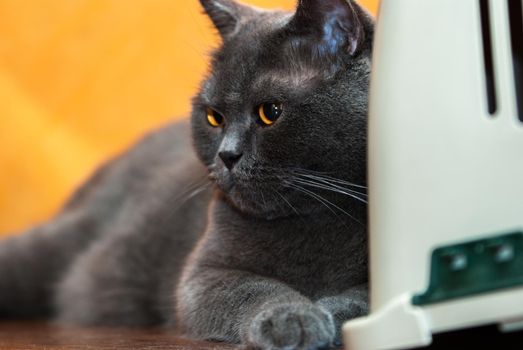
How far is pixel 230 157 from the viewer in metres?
1.33

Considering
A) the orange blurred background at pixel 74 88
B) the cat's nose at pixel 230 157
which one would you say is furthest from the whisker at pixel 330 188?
the orange blurred background at pixel 74 88

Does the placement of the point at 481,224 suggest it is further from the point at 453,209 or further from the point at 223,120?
the point at 223,120

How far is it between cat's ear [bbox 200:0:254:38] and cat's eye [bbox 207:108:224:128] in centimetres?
20

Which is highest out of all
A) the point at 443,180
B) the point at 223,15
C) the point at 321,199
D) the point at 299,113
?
the point at 223,15

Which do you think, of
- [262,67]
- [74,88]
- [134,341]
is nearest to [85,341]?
[134,341]

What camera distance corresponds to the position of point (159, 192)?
80.9 inches

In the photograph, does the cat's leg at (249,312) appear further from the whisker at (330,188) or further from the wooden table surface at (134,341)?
the whisker at (330,188)

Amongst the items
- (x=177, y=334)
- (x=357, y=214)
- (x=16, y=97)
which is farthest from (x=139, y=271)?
(x=16, y=97)

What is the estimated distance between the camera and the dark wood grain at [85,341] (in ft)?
4.02

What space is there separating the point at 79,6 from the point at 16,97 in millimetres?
370

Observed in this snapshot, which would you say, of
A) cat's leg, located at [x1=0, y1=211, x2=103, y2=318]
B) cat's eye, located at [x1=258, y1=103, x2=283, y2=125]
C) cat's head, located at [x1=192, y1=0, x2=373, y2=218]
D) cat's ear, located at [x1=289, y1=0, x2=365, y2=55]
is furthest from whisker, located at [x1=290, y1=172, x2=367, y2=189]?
cat's leg, located at [x1=0, y1=211, x2=103, y2=318]

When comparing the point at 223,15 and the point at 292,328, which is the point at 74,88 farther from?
the point at 292,328

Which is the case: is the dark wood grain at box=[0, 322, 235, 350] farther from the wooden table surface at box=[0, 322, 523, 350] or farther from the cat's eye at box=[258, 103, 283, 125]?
the cat's eye at box=[258, 103, 283, 125]

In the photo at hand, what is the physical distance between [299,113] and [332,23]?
171mm
